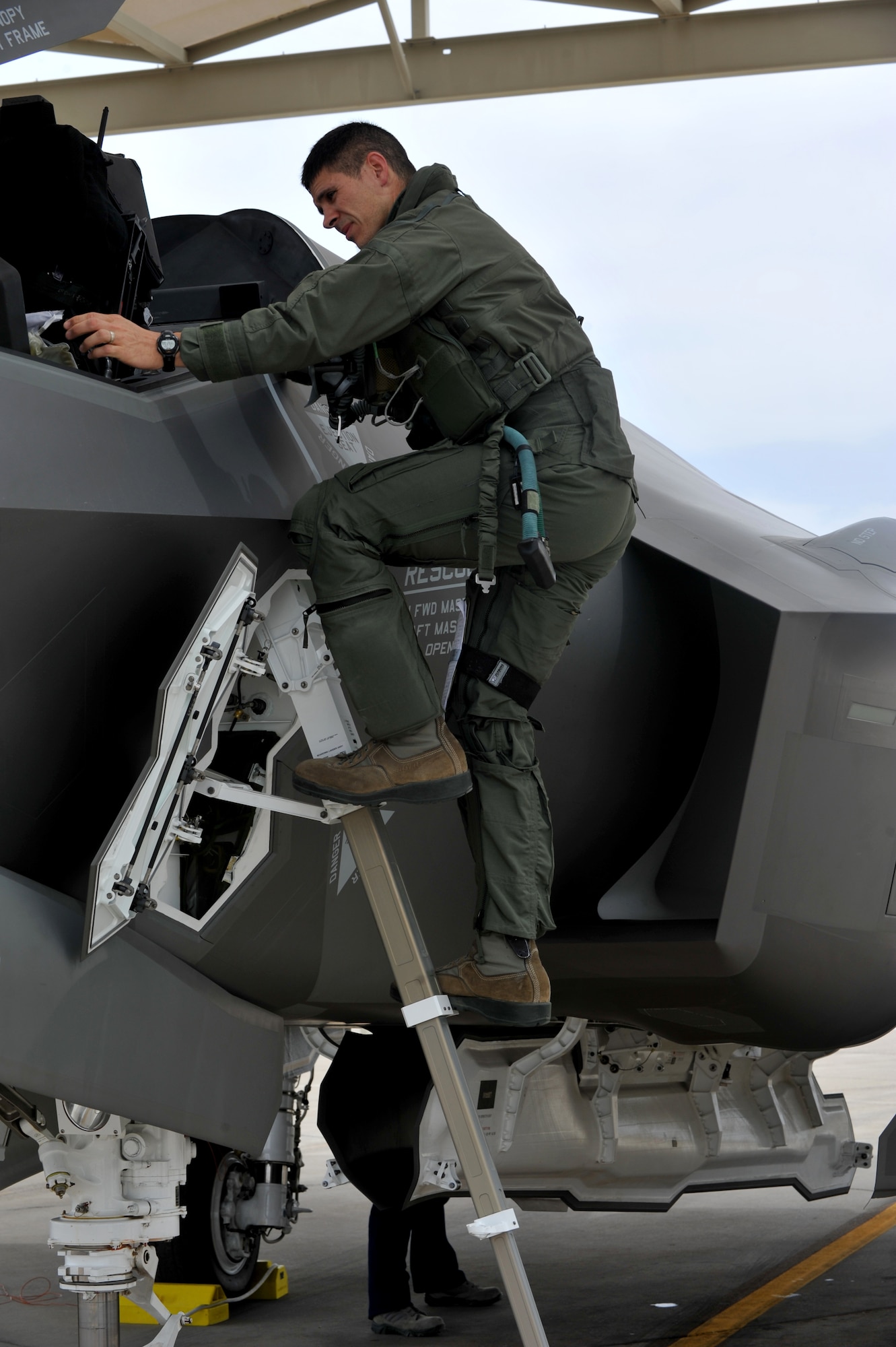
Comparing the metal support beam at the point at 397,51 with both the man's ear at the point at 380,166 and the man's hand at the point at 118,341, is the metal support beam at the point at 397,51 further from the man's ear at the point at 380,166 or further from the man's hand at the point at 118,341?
the man's hand at the point at 118,341

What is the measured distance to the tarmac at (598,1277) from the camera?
17.7ft

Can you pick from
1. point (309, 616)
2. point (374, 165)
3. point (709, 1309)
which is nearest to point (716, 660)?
point (309, 616)

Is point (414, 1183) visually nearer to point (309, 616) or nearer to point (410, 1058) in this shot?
point (410, 1058)

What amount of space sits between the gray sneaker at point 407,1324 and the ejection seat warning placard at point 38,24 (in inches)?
180

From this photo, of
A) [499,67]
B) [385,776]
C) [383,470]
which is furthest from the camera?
[499,67]

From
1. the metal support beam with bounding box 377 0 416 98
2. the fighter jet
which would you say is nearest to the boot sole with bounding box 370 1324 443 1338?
the fighter jet

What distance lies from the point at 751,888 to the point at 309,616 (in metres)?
1.54

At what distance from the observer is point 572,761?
388cm

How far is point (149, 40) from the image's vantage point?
1393 cm

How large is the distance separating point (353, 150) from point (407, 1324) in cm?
434

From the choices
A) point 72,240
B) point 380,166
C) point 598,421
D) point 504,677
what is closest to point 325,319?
point 380,166

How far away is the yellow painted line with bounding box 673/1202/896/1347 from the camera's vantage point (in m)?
5.19

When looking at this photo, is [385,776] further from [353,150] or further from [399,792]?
[353,150]

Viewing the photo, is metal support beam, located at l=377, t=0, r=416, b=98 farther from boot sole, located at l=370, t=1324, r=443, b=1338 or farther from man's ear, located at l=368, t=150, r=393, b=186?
boot sole, located at l=370, t=1324, r=443, b=1338
